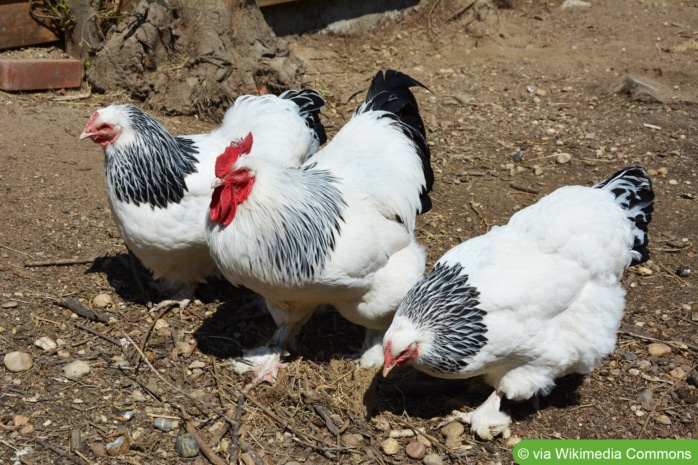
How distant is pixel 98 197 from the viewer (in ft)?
19.1

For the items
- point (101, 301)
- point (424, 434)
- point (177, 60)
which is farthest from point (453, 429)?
point (177, 60)

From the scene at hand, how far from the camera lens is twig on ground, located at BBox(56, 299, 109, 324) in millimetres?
4742

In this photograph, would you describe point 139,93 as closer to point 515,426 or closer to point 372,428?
point 372,428

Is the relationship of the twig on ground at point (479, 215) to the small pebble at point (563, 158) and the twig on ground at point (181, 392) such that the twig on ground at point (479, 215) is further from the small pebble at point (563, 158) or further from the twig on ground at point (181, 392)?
the twig on ground at point (181, 392)

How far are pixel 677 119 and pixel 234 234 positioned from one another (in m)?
5.73

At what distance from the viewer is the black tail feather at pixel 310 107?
549cm

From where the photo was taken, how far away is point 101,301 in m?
4.91

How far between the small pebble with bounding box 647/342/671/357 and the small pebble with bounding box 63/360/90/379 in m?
3.59

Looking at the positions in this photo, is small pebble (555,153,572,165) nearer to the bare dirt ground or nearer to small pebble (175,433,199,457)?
the bare dirt ground

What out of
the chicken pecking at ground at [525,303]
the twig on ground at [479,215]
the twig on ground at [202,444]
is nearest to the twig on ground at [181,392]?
the twig on ground at [202,444]

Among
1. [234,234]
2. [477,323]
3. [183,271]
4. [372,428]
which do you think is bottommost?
[372,428]

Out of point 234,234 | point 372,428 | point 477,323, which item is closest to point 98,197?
point 234,234

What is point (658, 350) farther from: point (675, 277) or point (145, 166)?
point (145, 166)

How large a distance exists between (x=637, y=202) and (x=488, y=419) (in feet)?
5.32
